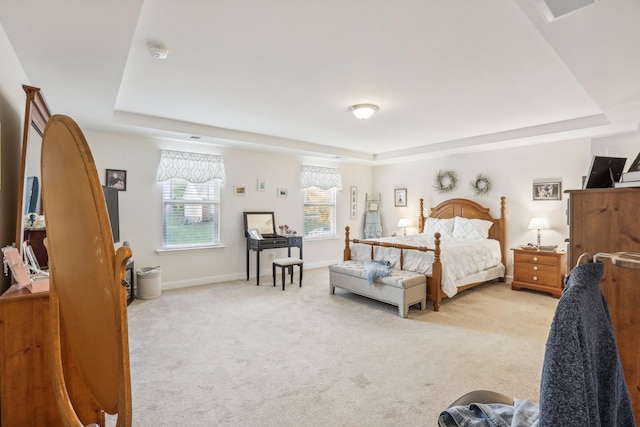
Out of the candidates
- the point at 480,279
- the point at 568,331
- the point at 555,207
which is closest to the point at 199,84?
the point at 568,331

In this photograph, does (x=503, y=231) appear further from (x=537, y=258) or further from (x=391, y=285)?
(x=391, y=285)

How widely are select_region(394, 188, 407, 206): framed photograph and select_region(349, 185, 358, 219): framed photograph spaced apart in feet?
2.89

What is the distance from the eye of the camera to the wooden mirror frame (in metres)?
1.68

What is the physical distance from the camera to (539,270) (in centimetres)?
470

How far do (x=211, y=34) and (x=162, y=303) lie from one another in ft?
10.9

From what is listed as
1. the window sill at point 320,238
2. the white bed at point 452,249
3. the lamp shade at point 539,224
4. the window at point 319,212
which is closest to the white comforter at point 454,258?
the white bed at point 452,249

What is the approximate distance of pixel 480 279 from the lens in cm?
479

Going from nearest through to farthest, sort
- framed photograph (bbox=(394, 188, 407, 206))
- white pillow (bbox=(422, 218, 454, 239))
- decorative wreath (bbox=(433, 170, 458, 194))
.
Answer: white pillow (bbox=(422, 218, 454, 239)) → decorative wreath (bbox=(433, 170, 458, 194)) → framed photograph (bbox=(394, 188, 407, 206))

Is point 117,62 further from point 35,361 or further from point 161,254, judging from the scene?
point 161,254

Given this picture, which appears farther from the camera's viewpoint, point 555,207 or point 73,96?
point 555,207

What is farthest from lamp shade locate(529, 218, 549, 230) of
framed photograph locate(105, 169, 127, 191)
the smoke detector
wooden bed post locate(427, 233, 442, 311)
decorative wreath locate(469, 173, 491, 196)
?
framed photograph locate(105, 169, 127, 191)

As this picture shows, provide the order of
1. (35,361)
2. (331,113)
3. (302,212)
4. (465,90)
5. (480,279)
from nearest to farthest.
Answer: (35,361), (465,90), (331,113), (480,279), (302,212)

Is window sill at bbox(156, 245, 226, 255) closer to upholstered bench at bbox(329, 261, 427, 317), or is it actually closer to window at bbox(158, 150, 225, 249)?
window at bbox(158, 150, 225, 249)

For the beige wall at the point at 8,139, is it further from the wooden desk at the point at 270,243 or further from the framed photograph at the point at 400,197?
the framed photograph at the point at 400,197
